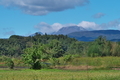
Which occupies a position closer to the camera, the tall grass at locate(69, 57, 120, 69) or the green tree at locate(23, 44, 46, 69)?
the green tree at locate(23, 44, 46, 69)

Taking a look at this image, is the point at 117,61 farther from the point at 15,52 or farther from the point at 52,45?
the point at 15,52

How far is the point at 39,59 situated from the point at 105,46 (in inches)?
1788

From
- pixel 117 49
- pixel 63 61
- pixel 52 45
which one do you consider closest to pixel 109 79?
pixel 63 61

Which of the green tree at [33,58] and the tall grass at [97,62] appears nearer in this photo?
the green tree at [33,58]

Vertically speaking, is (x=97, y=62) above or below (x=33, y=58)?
below

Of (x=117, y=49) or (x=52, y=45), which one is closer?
(x=117, y=49)

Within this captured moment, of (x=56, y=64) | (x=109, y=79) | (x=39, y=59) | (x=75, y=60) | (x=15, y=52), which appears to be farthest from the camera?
(x=15, y=52)

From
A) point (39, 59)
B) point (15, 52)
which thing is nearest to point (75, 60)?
point (39, 59)

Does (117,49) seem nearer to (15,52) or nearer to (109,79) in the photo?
(15,52)

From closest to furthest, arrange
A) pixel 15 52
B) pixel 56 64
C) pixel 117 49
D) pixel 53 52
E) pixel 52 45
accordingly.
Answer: pixel 56 64 < pixel 117 49 < pixel 53 52 < pixel 52 45 < pixel 15 52

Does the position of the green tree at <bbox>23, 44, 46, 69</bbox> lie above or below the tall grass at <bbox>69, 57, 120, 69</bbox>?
above

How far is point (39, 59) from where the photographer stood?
41.3 meters

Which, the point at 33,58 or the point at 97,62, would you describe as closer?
the point at 33,58

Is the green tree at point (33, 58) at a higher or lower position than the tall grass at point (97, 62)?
higher
